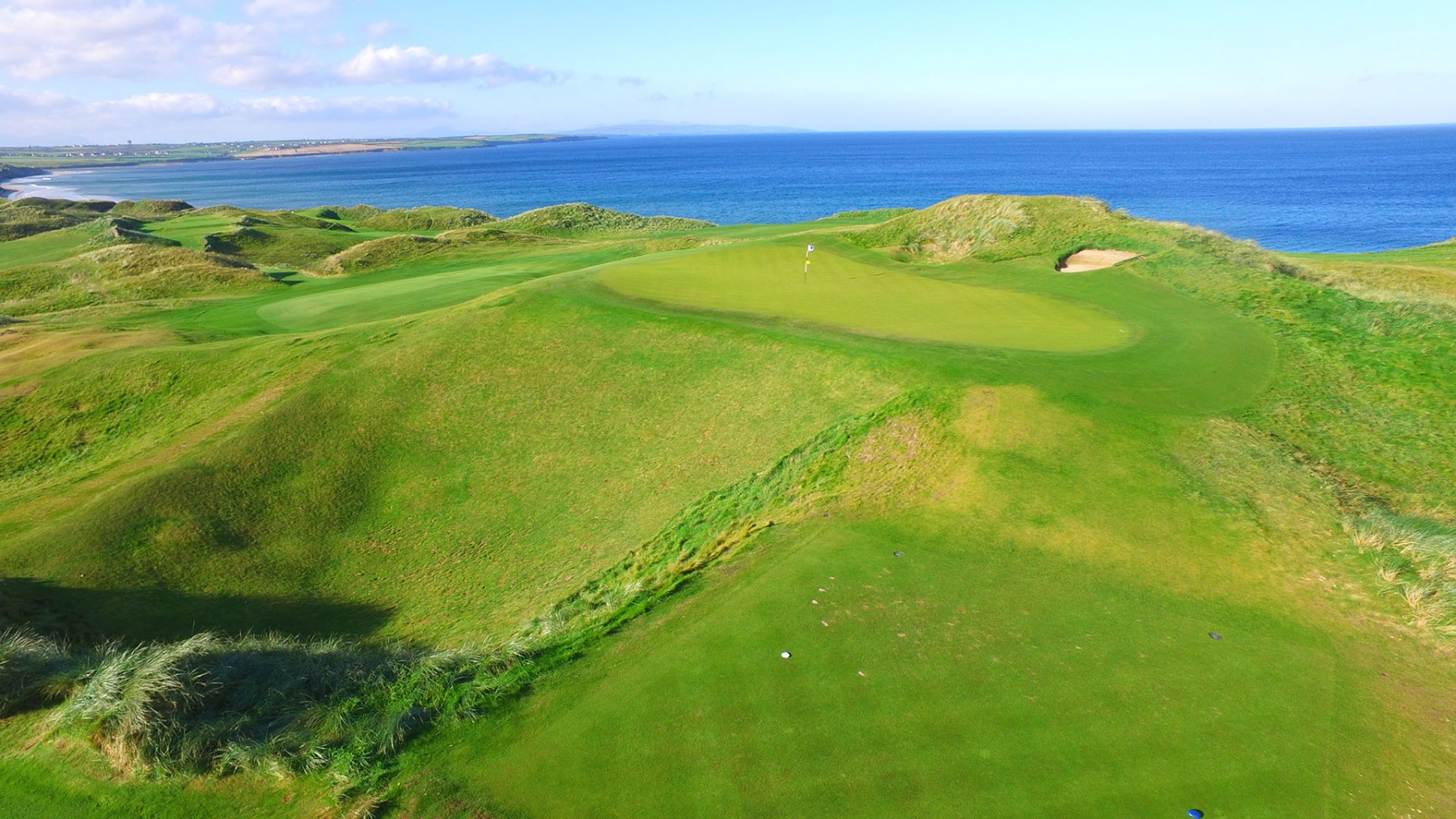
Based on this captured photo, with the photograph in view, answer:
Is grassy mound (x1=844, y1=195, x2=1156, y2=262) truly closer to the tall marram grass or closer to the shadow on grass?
the tall marram grass

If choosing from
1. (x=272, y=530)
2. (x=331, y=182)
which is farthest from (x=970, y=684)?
(x=331, y=182)

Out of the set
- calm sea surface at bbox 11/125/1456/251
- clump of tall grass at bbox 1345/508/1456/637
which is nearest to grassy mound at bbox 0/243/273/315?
clump of tall grass at bbox 1345/508/1456/637

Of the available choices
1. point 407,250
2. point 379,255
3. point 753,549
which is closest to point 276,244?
point 379,255

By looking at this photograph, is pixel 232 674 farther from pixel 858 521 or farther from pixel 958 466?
pixel 958 466

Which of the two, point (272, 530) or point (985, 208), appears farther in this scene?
point (985, 208)

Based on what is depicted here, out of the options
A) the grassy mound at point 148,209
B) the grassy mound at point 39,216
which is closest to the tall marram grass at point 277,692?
the grassy mound at point 39,216

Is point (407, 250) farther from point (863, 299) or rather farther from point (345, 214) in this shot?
point (345, 214)
